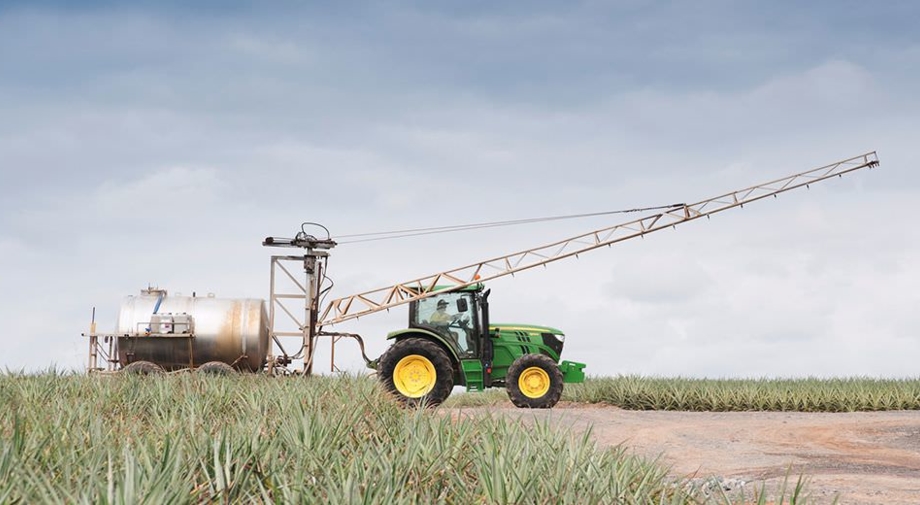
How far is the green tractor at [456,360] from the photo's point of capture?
1517 cm

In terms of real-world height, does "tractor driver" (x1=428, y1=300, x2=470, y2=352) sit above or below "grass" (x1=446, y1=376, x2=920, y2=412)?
above

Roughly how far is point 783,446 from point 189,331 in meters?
11.9

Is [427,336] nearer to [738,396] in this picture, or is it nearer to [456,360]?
[456,360]

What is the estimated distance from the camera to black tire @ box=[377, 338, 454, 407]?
15125mm

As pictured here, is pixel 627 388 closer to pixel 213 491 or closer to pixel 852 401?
pixel 852 401

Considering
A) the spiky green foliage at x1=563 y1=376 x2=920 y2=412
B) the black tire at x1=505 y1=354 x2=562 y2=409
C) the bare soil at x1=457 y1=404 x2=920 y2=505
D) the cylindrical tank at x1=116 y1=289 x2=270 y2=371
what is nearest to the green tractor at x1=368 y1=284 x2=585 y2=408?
the black tire at x1=505 y1=354 x2=562 y2=409

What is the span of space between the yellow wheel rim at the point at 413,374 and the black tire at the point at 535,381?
1497mm

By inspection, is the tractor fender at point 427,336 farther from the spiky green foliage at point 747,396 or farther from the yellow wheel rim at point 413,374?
the spiky green foliage at point 747,396

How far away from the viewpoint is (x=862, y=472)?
30.5ft

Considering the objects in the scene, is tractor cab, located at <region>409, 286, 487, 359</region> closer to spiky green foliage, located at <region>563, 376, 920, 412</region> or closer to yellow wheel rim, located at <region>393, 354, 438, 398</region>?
yellow wheel rim, located at <region>393, 354, 438, 398</region>

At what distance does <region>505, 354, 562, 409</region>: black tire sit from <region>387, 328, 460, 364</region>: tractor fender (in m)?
1.09

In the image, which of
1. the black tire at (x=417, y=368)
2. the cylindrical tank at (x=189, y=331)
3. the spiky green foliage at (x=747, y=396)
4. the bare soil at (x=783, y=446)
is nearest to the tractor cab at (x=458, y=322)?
the black tire at (x=417, y=368)

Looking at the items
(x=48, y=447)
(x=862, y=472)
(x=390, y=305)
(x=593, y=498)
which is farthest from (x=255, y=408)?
(x=390, y=305)

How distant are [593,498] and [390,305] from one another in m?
14.7
